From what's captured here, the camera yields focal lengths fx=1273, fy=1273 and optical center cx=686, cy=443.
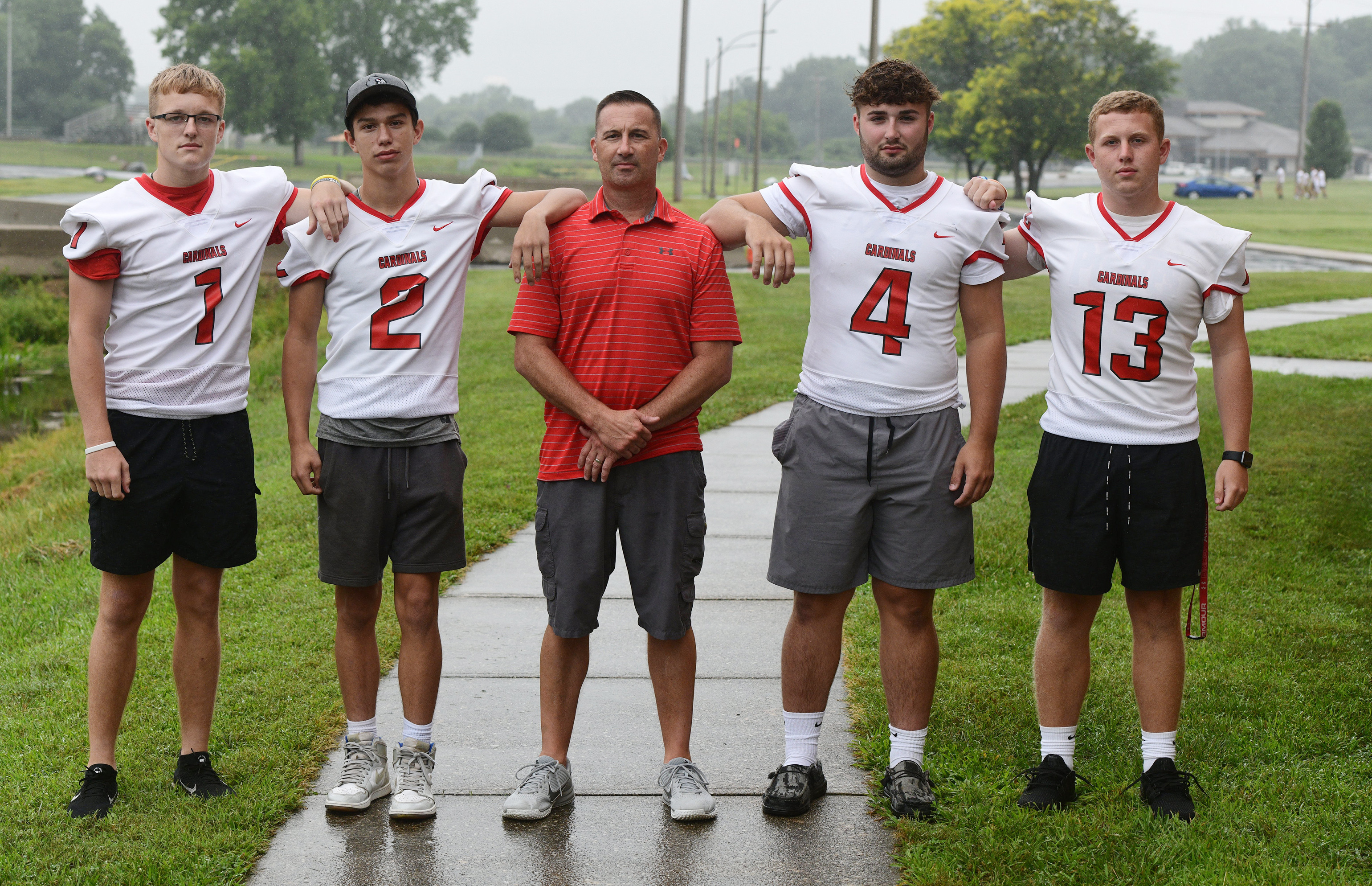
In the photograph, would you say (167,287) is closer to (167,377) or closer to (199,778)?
(167,377)

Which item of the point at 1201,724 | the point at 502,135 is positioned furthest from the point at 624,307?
the point at 502,135

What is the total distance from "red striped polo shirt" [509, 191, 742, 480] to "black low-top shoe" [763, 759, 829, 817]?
3.59 ft

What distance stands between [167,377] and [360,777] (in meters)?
1.38

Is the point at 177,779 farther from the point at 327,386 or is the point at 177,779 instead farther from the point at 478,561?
the point at 478,561

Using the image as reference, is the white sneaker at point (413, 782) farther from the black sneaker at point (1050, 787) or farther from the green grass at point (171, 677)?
the black sneaker at point (1050, 787)

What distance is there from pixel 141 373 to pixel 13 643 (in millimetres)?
2570

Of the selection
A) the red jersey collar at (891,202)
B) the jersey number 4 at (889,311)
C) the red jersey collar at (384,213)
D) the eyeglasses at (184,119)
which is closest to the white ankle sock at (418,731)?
the red jersey collar at (384,213)

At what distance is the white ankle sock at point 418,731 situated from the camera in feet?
13.1

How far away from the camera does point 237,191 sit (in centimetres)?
404

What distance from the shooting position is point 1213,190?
59.6m

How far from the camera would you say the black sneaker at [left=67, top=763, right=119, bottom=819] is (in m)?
3.89

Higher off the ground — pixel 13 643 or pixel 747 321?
pixel 747 321

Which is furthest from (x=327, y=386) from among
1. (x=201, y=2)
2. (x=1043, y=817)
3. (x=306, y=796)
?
(x=201, y=2)

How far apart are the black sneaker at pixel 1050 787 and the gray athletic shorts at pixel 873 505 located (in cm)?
66
